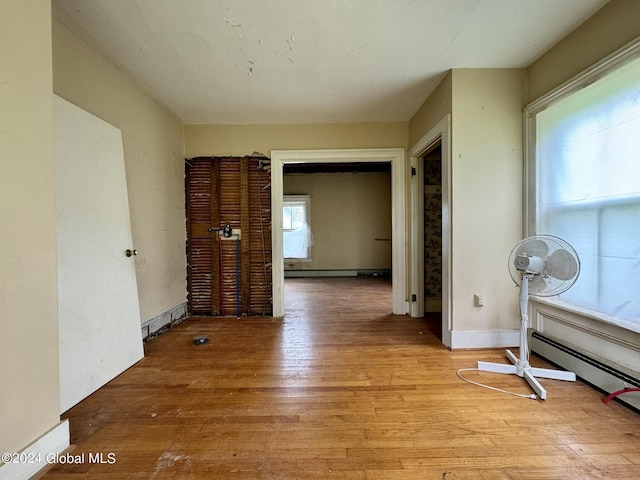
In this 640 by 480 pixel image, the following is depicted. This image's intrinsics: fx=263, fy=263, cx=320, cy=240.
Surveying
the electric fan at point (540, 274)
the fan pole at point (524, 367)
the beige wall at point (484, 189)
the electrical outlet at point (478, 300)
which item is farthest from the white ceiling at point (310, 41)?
the electrical outlet at point (478, 300)

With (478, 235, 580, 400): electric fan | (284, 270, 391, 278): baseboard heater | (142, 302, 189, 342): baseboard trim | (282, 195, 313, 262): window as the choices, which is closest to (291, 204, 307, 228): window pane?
(282, 195, 313, 262): window

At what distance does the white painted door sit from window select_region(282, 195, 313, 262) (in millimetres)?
4511

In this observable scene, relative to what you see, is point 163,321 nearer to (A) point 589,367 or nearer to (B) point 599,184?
(A) point 589,367

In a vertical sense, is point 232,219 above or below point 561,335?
above

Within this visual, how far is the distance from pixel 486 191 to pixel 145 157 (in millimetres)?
3207

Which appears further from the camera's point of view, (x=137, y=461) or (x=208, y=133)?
(x=208, y=133)

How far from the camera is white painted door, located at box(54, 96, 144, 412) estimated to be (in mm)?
1625

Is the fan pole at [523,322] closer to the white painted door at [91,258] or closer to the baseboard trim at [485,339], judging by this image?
the baseboard trim at [485,339]

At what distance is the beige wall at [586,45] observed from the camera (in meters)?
1.54

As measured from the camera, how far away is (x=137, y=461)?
1.21m

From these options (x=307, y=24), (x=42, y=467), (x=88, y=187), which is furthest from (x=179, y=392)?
(x=307, y=24)

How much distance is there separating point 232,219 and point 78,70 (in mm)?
1882

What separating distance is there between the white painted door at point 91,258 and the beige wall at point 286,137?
4.25ft

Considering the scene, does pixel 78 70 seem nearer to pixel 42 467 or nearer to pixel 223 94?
pixel 223 94
